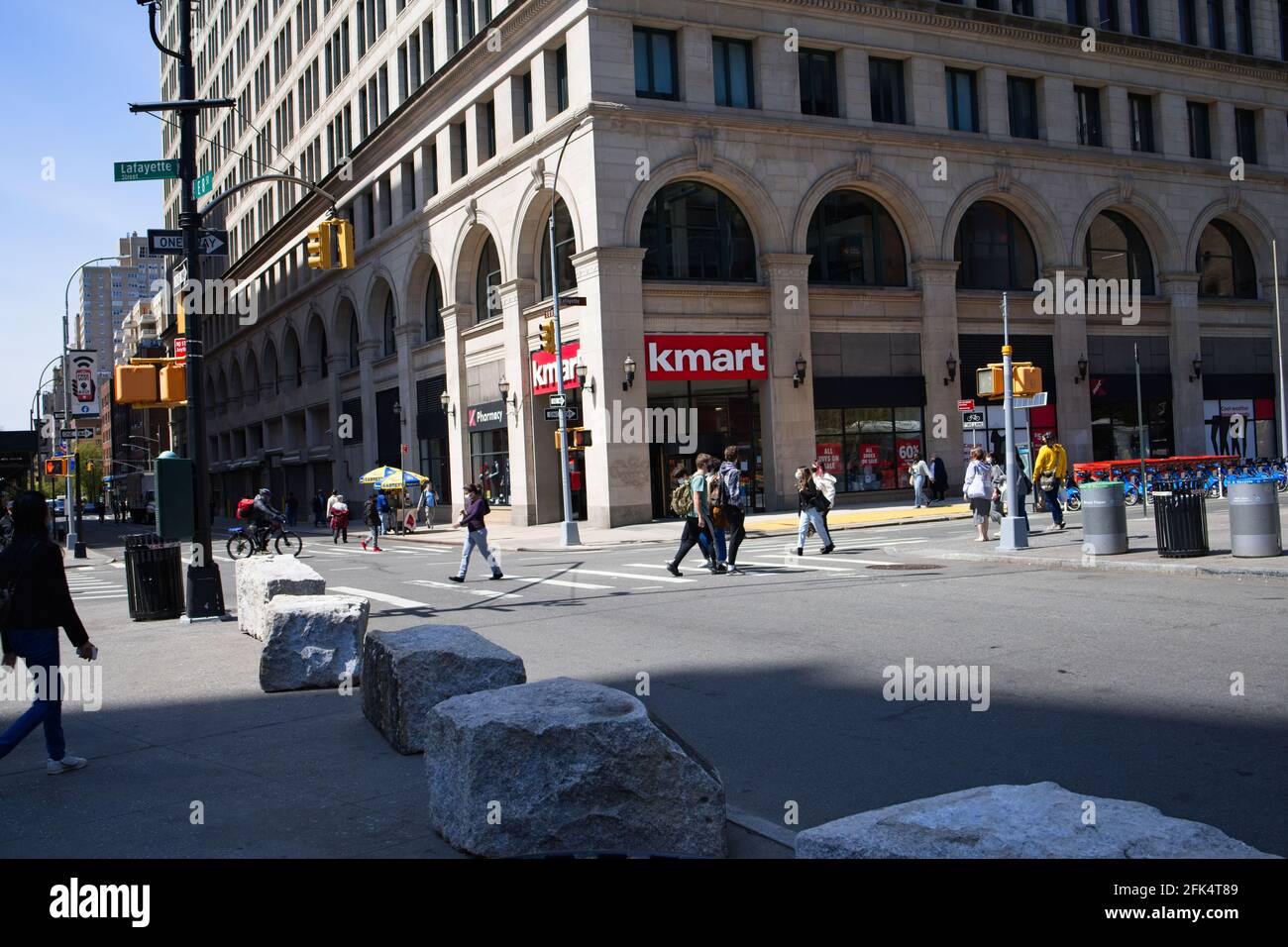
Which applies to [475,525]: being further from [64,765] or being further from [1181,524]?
[64,765]

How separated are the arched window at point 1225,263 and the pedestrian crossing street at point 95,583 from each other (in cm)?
4111

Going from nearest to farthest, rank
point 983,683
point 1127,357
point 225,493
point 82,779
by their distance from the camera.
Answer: point 82,779 → point 983,683 → point 1127,357 → point 225,493

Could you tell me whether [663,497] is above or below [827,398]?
below

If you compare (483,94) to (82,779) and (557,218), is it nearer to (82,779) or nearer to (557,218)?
(557,218)

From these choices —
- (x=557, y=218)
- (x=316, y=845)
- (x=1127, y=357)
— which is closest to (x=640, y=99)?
(x=557, y=218)

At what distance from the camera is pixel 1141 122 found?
140ft

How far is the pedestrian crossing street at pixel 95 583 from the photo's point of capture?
20219 mm

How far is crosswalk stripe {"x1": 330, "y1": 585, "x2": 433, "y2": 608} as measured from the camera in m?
15.4

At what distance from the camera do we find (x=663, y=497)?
35562mm

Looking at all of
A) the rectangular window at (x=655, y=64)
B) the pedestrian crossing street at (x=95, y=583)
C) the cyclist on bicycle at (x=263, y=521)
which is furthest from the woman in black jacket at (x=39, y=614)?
the rectangular window at (x=655, y=64)

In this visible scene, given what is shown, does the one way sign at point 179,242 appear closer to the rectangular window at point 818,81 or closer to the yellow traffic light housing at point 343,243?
the yellow traffic light housing at point 343,243

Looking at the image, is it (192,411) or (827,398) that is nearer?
(192,411)

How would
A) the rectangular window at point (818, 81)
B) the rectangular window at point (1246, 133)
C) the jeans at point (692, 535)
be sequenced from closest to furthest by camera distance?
the jeans at point (692, 535) → the rectangular window at point (818, 81) → the rectangular window at point (1246, 133)

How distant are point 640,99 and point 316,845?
1212 inches
